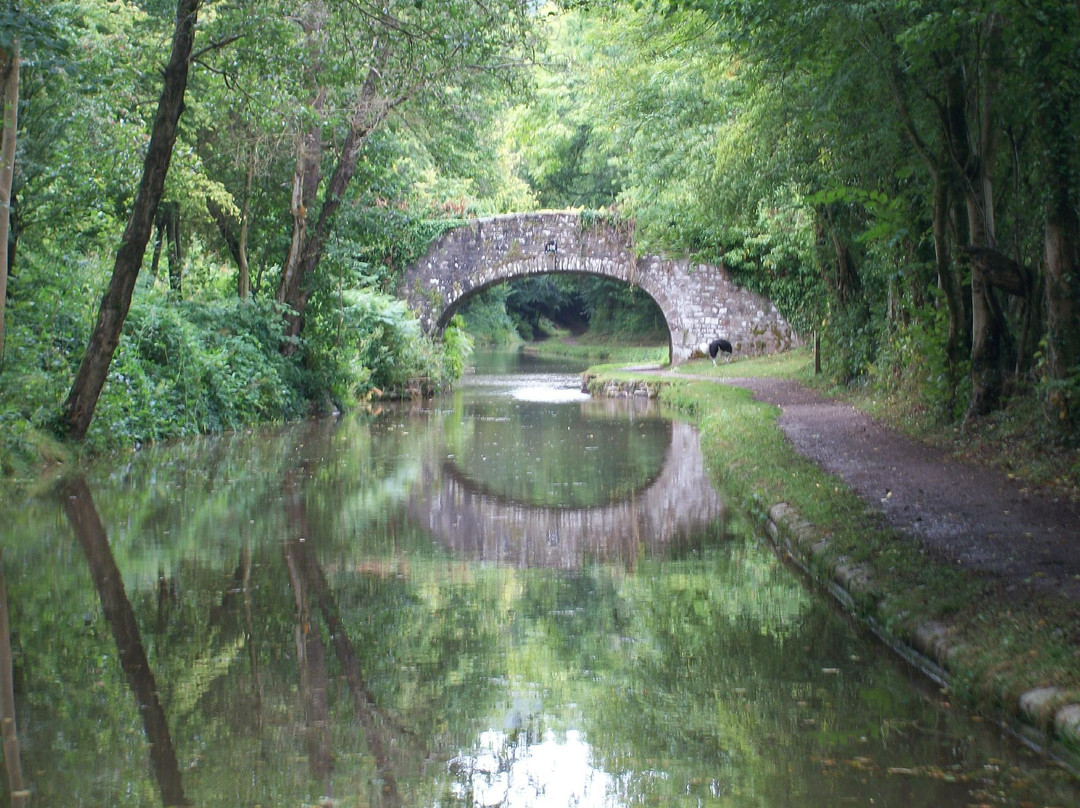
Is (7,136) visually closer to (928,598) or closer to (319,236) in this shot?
(928,598)

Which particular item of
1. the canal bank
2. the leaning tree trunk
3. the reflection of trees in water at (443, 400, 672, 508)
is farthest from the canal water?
the leaning tree trunk

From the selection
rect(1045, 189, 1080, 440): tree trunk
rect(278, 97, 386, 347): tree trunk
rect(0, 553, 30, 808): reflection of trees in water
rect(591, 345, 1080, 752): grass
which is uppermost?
rect(278, 97, 386, 347): tree trunk

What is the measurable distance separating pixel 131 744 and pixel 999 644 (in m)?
3.45

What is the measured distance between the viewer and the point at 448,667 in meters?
5.39

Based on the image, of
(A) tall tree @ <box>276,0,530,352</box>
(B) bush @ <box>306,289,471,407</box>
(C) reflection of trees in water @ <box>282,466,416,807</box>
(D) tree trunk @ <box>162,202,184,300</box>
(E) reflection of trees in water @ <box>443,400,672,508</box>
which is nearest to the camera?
(C) reflection of trees in water @ <box>282,466,416,807</box>

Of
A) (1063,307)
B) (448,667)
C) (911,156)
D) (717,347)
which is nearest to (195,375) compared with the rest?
(911,156)

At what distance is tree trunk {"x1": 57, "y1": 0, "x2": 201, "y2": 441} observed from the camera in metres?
11.9

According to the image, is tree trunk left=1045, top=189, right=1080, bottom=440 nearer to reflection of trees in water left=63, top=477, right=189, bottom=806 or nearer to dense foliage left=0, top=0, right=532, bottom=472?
dense foliage left=0, top=0, right=532, bottom=472

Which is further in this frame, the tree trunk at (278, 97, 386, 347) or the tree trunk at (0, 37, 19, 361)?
the tree trunk at (278, 97, 386, 347)

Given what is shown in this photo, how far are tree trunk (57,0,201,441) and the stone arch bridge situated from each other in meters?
16.7

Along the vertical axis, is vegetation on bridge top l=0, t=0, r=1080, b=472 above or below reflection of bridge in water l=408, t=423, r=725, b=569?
above

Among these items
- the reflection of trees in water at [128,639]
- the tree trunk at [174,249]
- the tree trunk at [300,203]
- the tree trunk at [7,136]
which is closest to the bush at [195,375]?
the tree trunk at [300,203]

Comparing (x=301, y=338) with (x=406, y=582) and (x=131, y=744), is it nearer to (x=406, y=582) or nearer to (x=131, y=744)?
(x=406, y=582)

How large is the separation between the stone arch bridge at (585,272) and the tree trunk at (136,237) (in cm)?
1668
